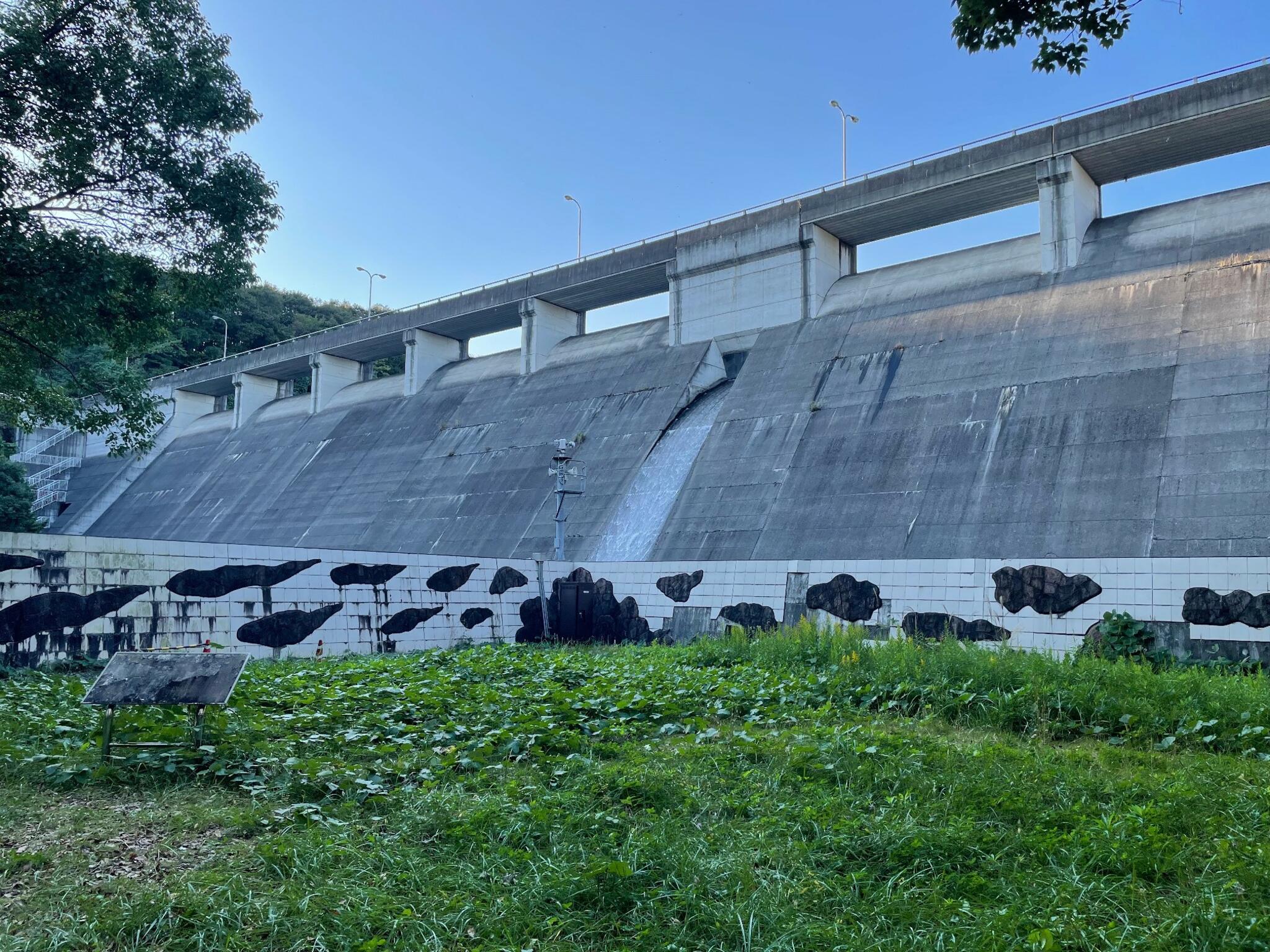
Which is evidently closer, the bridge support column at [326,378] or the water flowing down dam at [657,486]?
the water flowing down dam at [657,486]

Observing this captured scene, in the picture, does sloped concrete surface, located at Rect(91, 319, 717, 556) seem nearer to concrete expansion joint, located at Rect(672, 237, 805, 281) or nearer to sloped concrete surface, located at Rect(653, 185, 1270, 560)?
concrete expansion joint, located at Rect(672, 237, 805, 281)

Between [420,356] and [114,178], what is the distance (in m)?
21.8

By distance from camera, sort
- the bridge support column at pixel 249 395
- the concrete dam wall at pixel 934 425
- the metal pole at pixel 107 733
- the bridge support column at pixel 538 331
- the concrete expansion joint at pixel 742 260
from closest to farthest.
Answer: the metal pole at pixel 107 733 < the concrete dam wall at pixel 934 425 < the concrete expansion joint at pixel 742 260 < the bridge support column at pixel 538 331 < the bridge support column at pixel 249 395

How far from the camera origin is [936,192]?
22.0 metres

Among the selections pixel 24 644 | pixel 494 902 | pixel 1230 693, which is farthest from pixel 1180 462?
pixel 24 644

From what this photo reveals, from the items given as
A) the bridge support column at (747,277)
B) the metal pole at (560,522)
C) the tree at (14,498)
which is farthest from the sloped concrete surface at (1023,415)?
the tree at (14,498)

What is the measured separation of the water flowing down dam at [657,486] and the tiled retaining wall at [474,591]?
132 centimetres

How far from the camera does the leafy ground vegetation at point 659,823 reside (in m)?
3.65

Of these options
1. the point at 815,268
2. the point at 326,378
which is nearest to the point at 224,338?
the point at 326,378

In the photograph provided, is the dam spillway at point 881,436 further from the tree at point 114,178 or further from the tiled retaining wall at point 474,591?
the tree at point 114,178

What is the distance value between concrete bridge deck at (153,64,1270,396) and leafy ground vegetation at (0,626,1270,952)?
1477 centimetres

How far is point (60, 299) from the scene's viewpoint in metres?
12.5

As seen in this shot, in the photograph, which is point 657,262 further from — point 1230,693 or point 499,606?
point 1230,693

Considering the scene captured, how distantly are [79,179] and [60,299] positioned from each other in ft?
5.51
